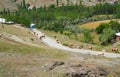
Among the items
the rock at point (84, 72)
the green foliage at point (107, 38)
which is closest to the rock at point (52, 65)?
the rock at point (84, 72)

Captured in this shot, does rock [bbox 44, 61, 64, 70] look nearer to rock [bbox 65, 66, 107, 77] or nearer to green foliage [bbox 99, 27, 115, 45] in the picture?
rock [bbox 65, 66, 107, 77]

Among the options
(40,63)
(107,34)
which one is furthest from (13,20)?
(40,63)

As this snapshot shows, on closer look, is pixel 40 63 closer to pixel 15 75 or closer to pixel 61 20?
pixel 15 75

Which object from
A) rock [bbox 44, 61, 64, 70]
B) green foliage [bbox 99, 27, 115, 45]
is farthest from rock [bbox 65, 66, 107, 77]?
green foliage [bbox 99, 27, 115, 45]

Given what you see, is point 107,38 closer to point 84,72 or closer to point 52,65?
point 52,65

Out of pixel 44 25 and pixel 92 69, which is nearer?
pixel 92 69

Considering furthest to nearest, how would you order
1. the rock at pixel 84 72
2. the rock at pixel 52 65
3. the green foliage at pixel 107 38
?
1. the green foliage at pixel 107 38
2. the rock at pixel 52 65
3. the rock at pixel 84 72

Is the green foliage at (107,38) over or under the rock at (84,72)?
under

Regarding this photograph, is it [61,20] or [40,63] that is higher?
[40,63]

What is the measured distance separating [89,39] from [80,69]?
9308 cm

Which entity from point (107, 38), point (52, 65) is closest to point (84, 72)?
point (52, 65)

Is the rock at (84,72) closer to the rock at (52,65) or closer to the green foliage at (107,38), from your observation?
the rock at (52,65)

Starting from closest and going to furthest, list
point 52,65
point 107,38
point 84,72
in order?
point 84,72, point 52,65, point 107,38

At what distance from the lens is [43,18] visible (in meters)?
198
